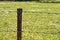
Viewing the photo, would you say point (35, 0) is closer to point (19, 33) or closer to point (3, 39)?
point (3, 39)

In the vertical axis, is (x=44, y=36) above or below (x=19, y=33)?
below

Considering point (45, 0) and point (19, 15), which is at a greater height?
point (19, 15)

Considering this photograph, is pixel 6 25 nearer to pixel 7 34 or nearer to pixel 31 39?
pixel 7 34

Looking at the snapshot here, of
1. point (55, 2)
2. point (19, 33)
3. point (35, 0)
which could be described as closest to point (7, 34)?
point (19, 33)

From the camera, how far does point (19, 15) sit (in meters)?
4.29

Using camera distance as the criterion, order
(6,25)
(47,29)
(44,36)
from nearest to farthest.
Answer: (44,36) < (47,29) < (6,25)

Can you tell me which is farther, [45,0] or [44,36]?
[45,0]

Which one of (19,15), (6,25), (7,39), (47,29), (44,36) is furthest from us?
(6,25)

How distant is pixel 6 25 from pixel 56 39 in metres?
2.42

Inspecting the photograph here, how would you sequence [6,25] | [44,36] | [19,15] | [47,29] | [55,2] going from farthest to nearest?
[55,2]
[6,25]
[47,29]
[44,36]
[19,15]

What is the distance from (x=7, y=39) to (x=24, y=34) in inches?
31.2

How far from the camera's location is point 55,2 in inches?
700

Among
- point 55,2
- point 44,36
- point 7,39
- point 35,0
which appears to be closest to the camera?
point 7,39

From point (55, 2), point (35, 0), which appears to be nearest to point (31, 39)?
point (55, 2)
